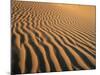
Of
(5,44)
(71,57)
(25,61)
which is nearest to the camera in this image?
(5,44)

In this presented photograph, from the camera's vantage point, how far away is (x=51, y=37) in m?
2.13

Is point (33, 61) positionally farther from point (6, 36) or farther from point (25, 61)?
point (6, 36)

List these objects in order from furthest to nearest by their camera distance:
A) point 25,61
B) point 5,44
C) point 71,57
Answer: point 71,57 → point 25,61 → point 5,44

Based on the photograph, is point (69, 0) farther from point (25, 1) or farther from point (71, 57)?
point (71, 57)

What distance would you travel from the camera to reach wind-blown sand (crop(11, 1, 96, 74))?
203 centimetres

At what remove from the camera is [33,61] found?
205 cm

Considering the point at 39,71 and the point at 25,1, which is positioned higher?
the point at 25,1

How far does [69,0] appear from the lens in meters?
2.18

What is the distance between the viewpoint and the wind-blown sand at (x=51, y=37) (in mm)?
2029

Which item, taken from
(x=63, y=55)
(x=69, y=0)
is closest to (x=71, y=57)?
(x=63, y=55)

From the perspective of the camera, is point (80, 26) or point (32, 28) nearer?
point (32, 28)

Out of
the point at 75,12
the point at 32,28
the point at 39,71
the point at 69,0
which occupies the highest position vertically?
the point at 69,0

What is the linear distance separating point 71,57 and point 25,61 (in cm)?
53

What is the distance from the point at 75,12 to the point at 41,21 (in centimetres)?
43
